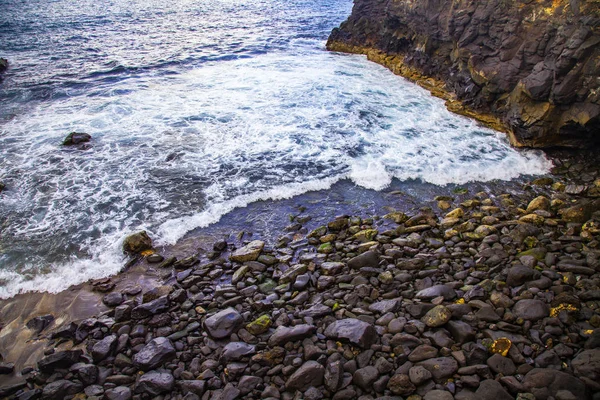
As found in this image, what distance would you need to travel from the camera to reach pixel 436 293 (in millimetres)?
6605

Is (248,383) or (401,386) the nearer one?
(401,386)

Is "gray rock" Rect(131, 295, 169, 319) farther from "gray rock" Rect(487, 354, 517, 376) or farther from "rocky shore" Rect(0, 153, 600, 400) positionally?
"gray rock" Rect(487, 354, 517, 376)

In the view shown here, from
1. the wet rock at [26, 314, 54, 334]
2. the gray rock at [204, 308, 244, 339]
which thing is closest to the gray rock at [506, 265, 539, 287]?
the gray rock at [204, 308, 244, 339]

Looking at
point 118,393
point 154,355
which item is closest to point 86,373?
point 118,393

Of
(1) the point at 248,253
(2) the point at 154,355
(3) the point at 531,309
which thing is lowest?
(2) the point at 154,355

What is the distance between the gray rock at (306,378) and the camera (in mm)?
5191

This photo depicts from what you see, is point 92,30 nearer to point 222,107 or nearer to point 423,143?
point 222,107

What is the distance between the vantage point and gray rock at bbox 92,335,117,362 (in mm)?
6055

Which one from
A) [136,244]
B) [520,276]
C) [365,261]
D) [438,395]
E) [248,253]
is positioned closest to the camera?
[438,395]

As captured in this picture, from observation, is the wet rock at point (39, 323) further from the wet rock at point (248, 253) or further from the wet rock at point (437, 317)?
the wet rock at point (437, 317)

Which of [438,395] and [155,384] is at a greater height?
[438,395]

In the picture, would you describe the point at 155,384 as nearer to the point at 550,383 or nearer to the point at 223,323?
the point at 223,323

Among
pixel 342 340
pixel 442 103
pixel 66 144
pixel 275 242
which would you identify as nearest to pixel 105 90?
pixel 66 144

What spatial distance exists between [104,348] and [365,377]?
15.0 ft
